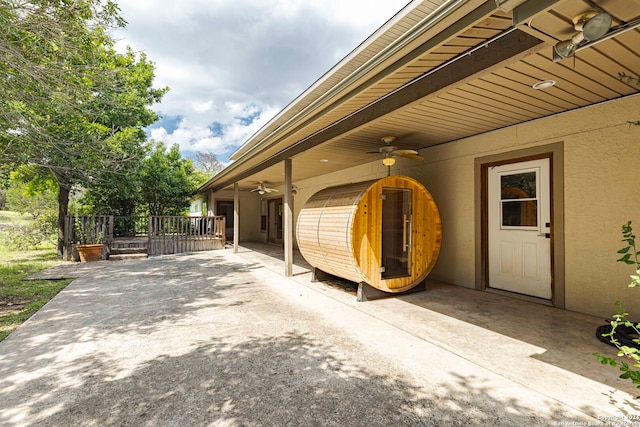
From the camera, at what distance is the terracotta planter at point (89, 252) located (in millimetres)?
7812

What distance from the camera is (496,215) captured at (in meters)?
4.60

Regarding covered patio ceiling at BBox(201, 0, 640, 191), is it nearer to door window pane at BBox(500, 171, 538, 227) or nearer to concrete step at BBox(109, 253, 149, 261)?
door window pane at BBox(500, 171, 538, 227)

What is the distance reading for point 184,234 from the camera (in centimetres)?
985

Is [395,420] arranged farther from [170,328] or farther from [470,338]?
[170,328]

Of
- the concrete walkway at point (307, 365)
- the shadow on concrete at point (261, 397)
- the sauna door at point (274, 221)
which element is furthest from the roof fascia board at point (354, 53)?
the sauna door at point (274, 221)

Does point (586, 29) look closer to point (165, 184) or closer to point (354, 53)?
point (354, 53)

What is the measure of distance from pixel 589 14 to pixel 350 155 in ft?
14.6

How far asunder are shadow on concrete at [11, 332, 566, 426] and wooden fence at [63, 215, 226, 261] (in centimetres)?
735

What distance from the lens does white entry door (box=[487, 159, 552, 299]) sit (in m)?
4.00

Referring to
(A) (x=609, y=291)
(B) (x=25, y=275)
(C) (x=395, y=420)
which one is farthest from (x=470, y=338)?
(B) (x=25, y=275)

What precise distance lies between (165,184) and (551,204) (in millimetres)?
12501

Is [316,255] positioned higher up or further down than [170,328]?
higher up

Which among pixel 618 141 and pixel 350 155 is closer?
pixel 618 141

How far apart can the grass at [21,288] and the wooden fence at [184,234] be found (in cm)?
239
